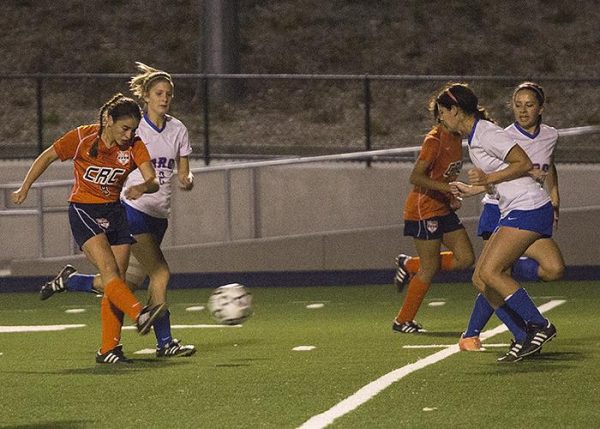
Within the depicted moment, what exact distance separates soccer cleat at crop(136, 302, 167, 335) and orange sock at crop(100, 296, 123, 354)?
0.36 meters

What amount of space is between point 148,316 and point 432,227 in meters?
2.97

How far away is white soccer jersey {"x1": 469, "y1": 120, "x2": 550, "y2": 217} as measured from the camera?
35.2ft

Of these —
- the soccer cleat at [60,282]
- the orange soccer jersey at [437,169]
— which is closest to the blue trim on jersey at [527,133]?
the orange soccer jersey at [437,169]

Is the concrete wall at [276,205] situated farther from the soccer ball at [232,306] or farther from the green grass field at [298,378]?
the soccer ball at [232,306]

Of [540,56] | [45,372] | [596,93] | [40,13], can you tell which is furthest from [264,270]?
[40,13]

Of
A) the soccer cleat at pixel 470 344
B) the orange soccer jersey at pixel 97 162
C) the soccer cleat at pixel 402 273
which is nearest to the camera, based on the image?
the orange soccer jersey at pixel 97 162

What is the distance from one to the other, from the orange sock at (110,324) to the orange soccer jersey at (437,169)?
2541 mm

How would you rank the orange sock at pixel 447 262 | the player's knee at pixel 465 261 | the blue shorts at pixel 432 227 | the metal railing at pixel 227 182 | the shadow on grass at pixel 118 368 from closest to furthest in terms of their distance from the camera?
the shadow on grass at pixel 118 368, the blue shorts at pixel 432 227, the player's knee at pixel 465 261, the orange sock at pixel 447 262, the metal railing at pixel 227 182

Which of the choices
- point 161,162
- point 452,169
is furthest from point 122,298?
point 452,169

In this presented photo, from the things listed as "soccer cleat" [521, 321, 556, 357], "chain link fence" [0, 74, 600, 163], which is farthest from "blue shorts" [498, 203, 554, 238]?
"chain link fence" [0, 74, 600, 163]

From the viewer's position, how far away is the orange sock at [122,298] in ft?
36.5

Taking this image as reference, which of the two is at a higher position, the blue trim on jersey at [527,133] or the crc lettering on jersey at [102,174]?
the blue trim on jersey at [527,133]

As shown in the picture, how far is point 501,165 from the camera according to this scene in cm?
1102

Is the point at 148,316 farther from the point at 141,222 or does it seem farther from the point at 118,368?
the point at 141,222
